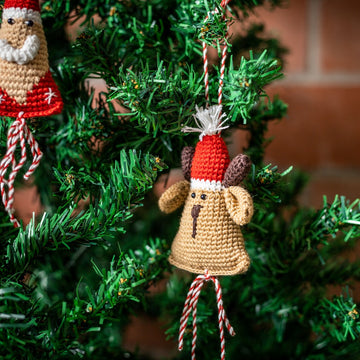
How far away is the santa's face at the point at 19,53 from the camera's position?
402 mm

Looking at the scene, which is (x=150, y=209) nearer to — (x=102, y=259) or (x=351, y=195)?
(x=102, y=259)

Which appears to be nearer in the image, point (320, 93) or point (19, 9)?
point (19, 9)

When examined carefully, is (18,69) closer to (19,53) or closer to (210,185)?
(19,53)

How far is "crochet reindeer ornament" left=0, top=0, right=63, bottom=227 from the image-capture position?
1.33 ft

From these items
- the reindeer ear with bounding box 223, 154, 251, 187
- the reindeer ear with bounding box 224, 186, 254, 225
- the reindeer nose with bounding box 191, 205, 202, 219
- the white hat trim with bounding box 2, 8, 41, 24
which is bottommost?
the reindeer nose with bounding box 191, 205, 202, 219

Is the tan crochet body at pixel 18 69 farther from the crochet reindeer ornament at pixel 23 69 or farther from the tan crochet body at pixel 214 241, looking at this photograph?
the tan crochet body at pixel 214 241

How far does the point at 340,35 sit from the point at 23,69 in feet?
2.41

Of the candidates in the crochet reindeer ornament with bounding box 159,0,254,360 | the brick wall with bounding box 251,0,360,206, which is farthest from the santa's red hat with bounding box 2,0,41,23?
the brick wall with bounding box 251,0,360,206

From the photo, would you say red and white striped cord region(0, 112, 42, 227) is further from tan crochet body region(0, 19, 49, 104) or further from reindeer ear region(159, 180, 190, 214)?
reindeer ear region(159, 180, 190, 214)

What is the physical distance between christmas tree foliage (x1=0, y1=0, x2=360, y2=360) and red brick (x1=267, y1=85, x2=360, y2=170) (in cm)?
30

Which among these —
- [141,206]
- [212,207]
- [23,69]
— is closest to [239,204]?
[212,207]

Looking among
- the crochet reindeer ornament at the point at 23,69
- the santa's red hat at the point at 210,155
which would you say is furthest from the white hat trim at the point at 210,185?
the crochet reindeer ornament at the point at 23,69

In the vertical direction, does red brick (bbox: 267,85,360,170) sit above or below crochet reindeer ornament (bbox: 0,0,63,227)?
below

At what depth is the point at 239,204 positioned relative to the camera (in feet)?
1.28
